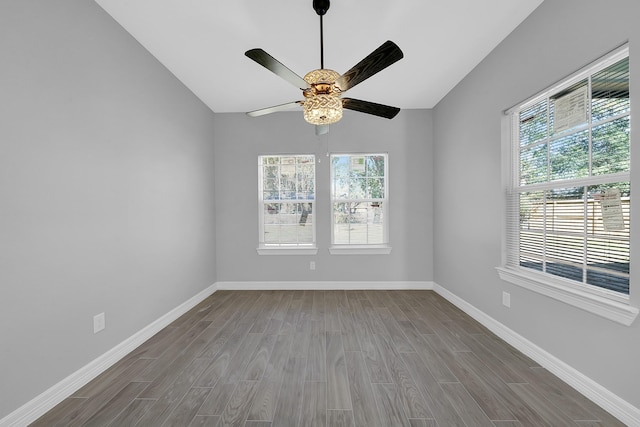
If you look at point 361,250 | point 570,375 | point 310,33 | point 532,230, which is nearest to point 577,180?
point 532,230

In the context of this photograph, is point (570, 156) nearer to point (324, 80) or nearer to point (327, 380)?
point (324, 80)

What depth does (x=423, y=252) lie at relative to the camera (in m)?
4.21

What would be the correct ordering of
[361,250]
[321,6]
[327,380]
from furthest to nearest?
[361,250]
[321,6]
[327,380]

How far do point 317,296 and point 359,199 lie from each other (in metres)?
1.59

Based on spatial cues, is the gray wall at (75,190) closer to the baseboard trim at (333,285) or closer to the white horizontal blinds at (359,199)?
the baseboard trim at (333,285)

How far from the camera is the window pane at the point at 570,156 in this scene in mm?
1855

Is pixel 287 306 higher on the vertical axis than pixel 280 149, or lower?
lower

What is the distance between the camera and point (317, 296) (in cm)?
386

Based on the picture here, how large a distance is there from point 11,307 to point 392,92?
3.96 metres

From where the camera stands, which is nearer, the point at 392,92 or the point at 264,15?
the point at 264,15

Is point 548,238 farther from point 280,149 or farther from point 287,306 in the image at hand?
point 280,149

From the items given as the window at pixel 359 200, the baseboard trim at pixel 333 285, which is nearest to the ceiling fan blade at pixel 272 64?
the window at pixel 359 200

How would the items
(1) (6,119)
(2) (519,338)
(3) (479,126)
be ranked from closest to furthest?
(1) (6,119), (2) (519,338), (3) (479,126)

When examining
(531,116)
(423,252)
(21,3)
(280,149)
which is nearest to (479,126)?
(531,116)
